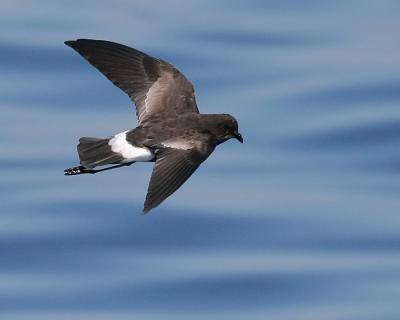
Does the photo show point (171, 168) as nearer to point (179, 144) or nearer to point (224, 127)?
point (179, 144)

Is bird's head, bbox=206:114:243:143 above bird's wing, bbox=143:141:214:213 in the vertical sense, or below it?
above

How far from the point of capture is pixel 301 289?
11.2 meters

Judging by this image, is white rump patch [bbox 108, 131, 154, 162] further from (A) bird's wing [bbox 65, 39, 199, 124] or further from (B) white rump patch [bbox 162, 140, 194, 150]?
(A) bird's wing [bbox 65, 39, 199, 124]

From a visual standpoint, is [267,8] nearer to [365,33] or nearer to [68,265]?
[365,33]

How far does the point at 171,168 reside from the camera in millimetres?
10047

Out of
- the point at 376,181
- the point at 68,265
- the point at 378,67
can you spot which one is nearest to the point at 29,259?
the point at 68,265

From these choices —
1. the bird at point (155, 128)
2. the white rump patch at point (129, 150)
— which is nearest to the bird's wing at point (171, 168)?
the bird at point (155, 128)

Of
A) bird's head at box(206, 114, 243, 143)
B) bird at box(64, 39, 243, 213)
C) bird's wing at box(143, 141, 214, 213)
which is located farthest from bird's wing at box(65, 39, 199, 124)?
bird's wing at box(143, 141, 214, 213)

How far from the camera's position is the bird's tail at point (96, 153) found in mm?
10336

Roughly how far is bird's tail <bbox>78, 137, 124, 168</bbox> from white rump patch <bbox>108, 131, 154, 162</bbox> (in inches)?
1.0

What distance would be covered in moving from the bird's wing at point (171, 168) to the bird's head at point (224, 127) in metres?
0.18

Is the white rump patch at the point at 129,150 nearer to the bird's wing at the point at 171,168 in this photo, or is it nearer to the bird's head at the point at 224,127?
the bird's wing at the point at 171,168

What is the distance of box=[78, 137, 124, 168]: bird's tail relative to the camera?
10.3 meters

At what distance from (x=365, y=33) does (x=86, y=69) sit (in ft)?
6.51
